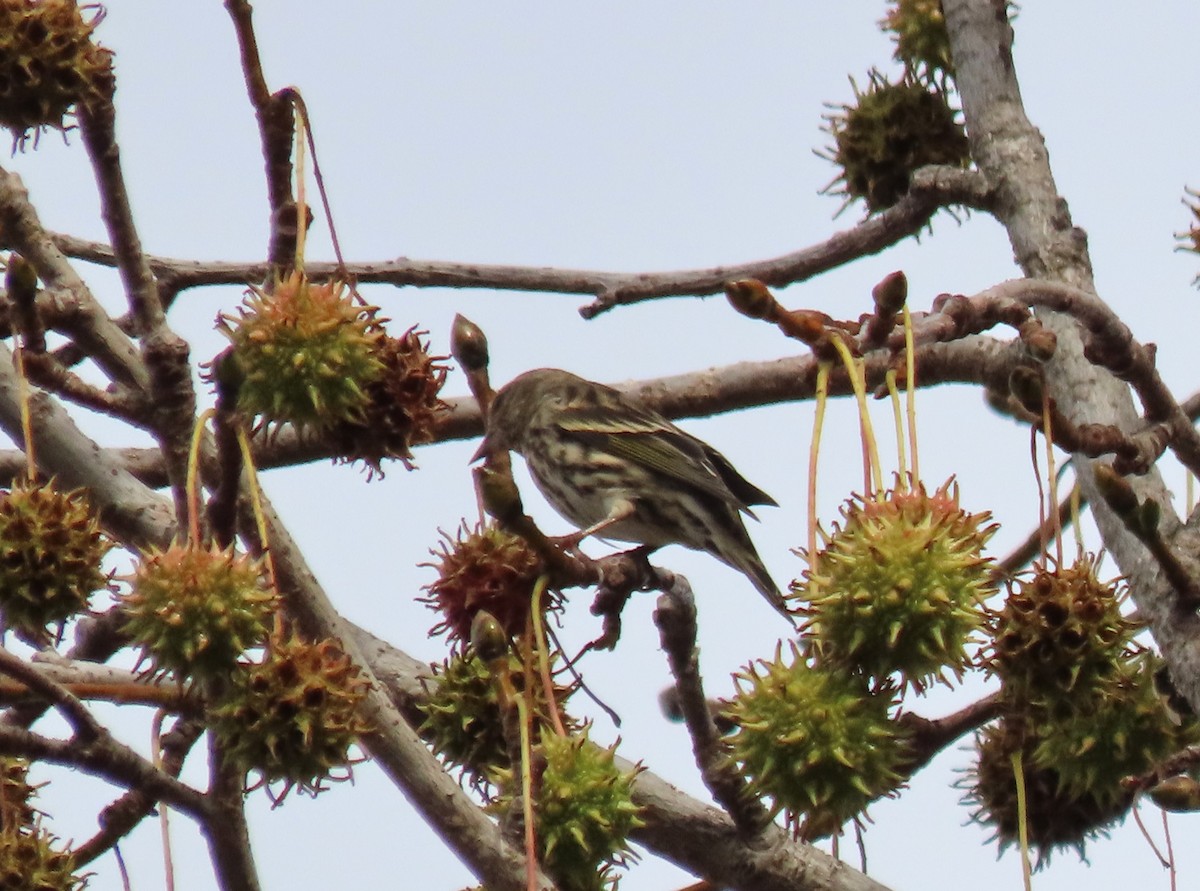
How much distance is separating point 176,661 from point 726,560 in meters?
3.16

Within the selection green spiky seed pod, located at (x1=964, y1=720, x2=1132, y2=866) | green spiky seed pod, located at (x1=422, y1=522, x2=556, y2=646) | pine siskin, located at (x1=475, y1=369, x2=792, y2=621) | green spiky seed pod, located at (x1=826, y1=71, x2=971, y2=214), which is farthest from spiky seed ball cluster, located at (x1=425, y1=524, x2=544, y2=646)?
green spiky seed pod, located at (x1=826, y1=71, x2=971, y2=214)

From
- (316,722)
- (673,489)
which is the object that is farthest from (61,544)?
(673,489)

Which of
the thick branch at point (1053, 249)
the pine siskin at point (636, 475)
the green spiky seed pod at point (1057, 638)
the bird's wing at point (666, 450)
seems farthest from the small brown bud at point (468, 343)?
the bird's wing at point (666, 450)

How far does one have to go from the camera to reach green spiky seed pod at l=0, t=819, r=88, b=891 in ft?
10.2

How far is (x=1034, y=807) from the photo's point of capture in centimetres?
393

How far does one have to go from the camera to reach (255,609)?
2750 millimetres

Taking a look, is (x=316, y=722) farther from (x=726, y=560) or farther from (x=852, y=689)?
(x=726, y=560)

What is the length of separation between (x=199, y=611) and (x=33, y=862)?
77 cm

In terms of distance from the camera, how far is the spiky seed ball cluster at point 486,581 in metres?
3.40

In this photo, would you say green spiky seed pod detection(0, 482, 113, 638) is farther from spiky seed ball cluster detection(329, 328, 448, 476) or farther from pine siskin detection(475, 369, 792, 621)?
pine siskin detection(475, 369, 792, 621)

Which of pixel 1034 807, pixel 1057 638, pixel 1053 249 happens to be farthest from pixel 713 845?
pixel 1053 249

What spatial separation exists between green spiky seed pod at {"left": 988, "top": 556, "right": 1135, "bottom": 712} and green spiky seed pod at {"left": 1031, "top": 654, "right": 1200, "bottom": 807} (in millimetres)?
398

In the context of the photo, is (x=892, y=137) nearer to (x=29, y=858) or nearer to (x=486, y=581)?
(x=486, y=581)

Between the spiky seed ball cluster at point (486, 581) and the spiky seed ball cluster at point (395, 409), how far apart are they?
0.78 feet
